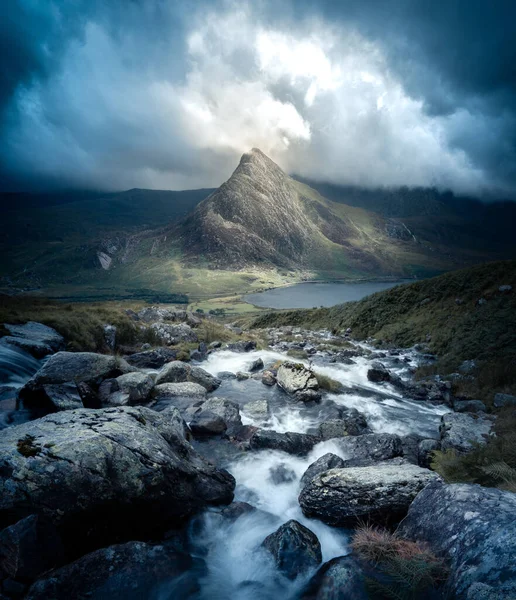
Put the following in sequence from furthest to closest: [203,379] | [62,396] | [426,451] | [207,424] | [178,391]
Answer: [203,379], [178,391], [207,424], [426,451], [62,396]

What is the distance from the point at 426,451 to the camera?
11.8m

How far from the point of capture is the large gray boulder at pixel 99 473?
19.6 feet

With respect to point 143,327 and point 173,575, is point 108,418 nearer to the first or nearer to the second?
point 173,575

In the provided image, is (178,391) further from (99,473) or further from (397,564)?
(397,564)

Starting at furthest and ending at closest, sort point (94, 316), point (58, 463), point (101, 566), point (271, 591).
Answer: point (94, 316)
point (271, 591)
point (58, 463)
point (101, 566)

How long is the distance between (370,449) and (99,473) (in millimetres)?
9594

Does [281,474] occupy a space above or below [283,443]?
below

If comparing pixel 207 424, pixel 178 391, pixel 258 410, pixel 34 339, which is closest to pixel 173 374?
pixel 178 391

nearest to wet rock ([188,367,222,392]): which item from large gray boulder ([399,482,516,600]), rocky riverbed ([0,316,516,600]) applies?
rocky riverbed ([0,316,516,600])

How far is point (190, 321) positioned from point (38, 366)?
85.2 feet

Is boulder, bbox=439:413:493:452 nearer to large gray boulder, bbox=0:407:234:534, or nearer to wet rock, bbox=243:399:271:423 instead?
wet rock, bbox=243:399:271:423

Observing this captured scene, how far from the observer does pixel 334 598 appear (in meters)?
5.99

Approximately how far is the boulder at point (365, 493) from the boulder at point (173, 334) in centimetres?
2507

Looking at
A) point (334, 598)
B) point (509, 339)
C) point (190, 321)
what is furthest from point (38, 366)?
point (509, 339)
